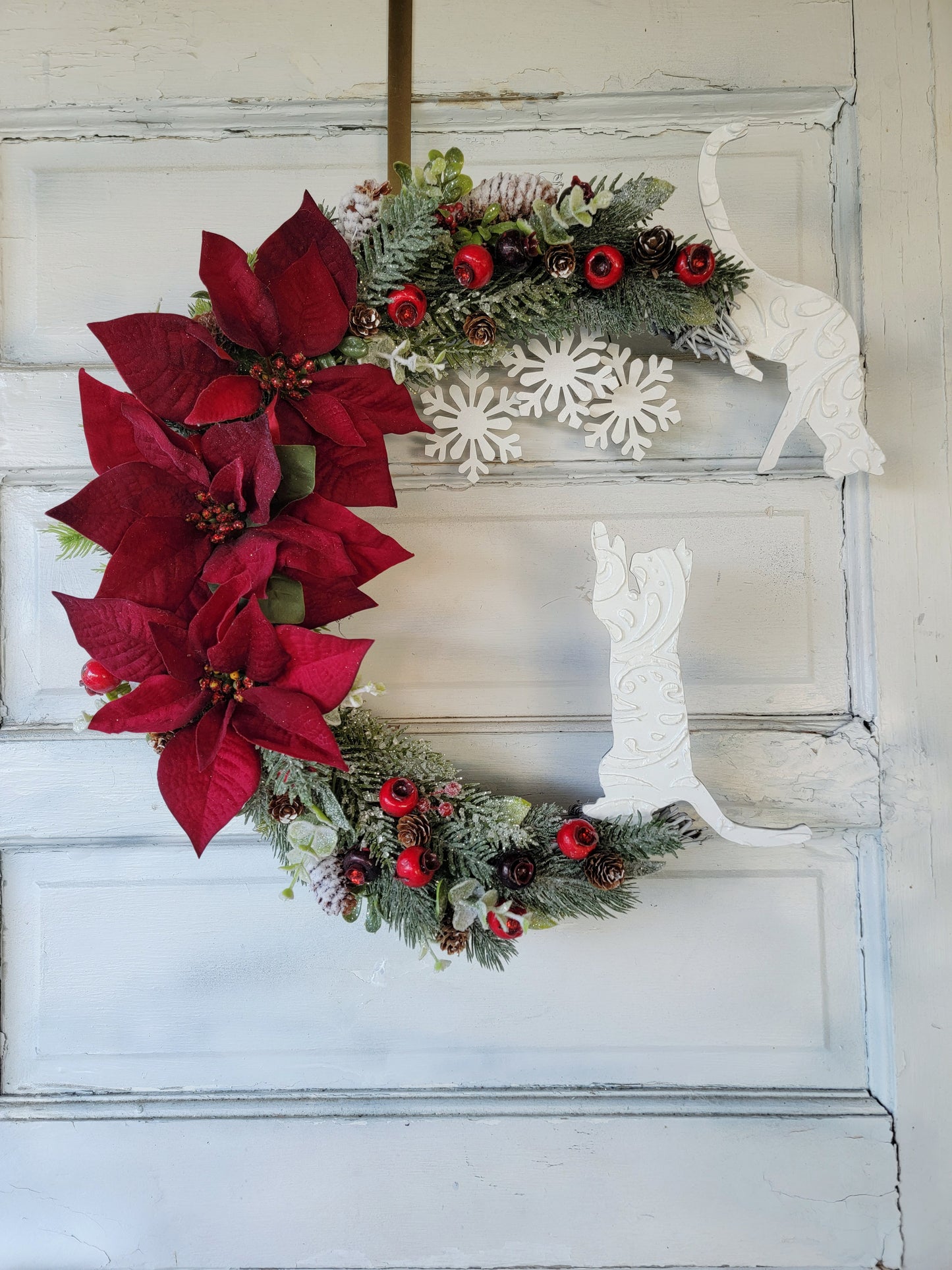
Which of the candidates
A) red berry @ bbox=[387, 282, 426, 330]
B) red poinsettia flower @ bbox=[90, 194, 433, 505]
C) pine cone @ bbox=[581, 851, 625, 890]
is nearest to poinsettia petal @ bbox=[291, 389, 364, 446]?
red poinsettia flower @ bbox=[90, 194, 433, 505]

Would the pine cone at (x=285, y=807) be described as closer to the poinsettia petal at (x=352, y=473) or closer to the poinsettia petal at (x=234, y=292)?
the poinsettia petal at (x=352, y=473)

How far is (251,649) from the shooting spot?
0.68 meters

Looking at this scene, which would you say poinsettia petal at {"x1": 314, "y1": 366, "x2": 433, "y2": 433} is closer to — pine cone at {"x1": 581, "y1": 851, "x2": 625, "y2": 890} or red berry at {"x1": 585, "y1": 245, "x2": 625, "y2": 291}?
red berry at {"x1": 585, "y1": 245, "x2": 625, "y2": 291}

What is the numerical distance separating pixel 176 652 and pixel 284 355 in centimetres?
31

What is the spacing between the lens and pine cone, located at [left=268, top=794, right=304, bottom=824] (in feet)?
2.42

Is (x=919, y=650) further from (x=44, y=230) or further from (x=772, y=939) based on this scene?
(x=44, y=230)

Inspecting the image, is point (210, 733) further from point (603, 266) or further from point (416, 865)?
point (603, 266)

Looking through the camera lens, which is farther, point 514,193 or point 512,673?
point 512,673

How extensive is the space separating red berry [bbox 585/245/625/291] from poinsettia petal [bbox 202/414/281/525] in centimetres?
35

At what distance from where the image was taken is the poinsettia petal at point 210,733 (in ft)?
2.21

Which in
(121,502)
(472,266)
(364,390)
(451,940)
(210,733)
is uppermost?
(472,266)

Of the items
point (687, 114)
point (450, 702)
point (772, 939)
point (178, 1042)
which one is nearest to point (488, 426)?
point (450, 702)

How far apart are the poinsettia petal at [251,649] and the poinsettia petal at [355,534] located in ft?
0.33

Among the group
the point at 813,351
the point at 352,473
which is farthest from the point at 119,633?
the point at 813,351
